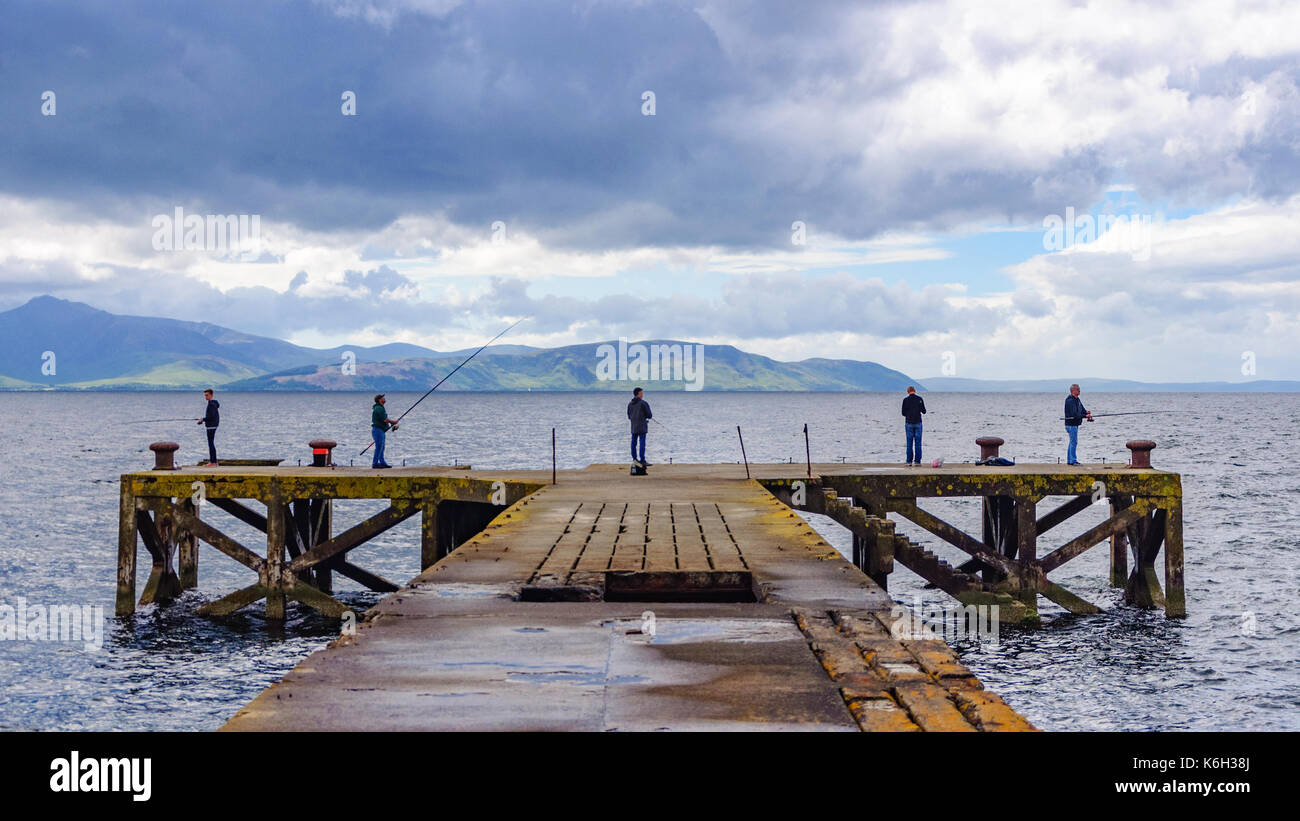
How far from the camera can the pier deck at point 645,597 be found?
561 centimetres

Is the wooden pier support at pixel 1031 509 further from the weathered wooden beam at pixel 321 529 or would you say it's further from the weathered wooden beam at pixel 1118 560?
the weathered wooden beam at pixel 321 529

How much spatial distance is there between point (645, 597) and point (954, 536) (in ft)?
47.0

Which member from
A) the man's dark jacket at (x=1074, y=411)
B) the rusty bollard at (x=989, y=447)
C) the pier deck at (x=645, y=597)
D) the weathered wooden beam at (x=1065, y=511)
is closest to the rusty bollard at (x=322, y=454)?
the pier deck at (x=645, y=597)

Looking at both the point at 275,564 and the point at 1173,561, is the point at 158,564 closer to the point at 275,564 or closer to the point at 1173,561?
the point at 275,564

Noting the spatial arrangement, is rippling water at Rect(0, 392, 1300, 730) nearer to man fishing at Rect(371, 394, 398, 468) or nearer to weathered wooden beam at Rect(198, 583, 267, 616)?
weathered wooden beam at Rect(198, 583, 267, 616)

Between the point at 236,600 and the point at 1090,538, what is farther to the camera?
the point at 1090,538

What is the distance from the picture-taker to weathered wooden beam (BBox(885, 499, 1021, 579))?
2244 centimetres

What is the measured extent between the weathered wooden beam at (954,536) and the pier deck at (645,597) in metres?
0.04

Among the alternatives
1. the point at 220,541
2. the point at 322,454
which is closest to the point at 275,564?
the point at 220,541

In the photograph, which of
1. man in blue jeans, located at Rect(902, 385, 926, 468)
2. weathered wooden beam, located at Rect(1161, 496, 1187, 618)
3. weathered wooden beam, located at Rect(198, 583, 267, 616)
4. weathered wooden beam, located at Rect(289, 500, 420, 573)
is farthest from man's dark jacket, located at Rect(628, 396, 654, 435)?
weathered wooden beam, located at Rect(1161, 496, 1187, 618)

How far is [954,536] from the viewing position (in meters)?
23.1

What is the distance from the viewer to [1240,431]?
120375 mm

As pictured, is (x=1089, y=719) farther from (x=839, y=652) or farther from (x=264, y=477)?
(x=264, y=477)

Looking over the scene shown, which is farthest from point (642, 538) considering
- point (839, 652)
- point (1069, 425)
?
point (1069, 425)
